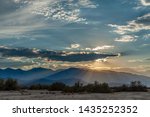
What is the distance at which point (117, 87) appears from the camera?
41500 millimetres

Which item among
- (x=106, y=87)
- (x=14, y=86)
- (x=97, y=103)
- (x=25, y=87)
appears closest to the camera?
(x=97, y=103)

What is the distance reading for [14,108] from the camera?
2234 cm

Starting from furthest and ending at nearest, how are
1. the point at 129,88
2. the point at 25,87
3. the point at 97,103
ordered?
the point at 25,87
the point at 129,88
the point at 97,103

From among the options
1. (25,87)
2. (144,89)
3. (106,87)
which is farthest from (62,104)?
(25,87)

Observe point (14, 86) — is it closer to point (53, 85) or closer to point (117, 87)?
point (53, 85)

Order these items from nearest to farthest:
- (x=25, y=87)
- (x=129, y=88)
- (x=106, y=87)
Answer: (x=106, y=87), (x=129, y=88), (x=25, y=87)

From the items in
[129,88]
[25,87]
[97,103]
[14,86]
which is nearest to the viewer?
[97,103]

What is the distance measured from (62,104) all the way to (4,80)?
22.8 meters

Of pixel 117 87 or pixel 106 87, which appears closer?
pixel 106 87

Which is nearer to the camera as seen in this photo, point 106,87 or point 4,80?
point 106,87

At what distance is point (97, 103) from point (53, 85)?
20404 mm

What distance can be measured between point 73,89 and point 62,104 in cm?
1536

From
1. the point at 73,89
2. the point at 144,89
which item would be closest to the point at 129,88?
the point at 144,89

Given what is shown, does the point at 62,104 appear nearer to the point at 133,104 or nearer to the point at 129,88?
the point at 133,104
